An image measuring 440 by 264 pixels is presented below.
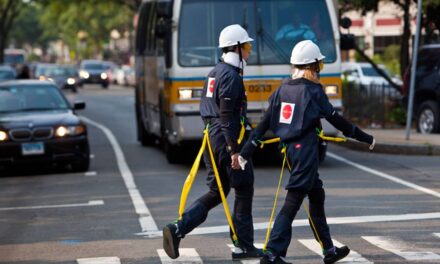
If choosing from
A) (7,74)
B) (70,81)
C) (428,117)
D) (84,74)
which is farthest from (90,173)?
(84,74)

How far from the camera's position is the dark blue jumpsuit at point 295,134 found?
29.7ft

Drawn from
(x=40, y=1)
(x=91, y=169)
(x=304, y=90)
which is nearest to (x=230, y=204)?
(x=304, y=90)

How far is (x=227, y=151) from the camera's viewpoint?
31.8 ft

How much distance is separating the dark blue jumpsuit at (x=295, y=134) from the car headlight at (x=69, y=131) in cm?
958

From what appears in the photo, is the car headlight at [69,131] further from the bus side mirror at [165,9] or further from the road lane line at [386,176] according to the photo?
the road lane line at [386,176]

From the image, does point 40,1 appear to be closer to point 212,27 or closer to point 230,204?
point 212,27

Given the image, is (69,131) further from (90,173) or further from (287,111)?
(287,111)

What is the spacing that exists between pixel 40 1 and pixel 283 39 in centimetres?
4878

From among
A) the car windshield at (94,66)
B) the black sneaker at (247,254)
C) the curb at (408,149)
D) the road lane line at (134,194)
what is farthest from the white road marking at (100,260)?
the car windshield at (94,66)

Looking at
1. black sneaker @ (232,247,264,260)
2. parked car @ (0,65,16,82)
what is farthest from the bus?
parked car @ (0,65,16,82)

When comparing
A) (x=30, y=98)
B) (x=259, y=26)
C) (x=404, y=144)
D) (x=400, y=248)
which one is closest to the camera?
(x=400, y=248)

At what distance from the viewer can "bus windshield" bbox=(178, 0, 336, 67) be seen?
18281 millimetres

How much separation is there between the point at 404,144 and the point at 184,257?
466 inches

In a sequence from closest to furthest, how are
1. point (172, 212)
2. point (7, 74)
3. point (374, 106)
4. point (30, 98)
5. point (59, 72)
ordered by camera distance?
1. point (172, 212)
2. point (30, 98)
3. point (374, 106)
4. point (7, 74)
5. point (59, 72)
